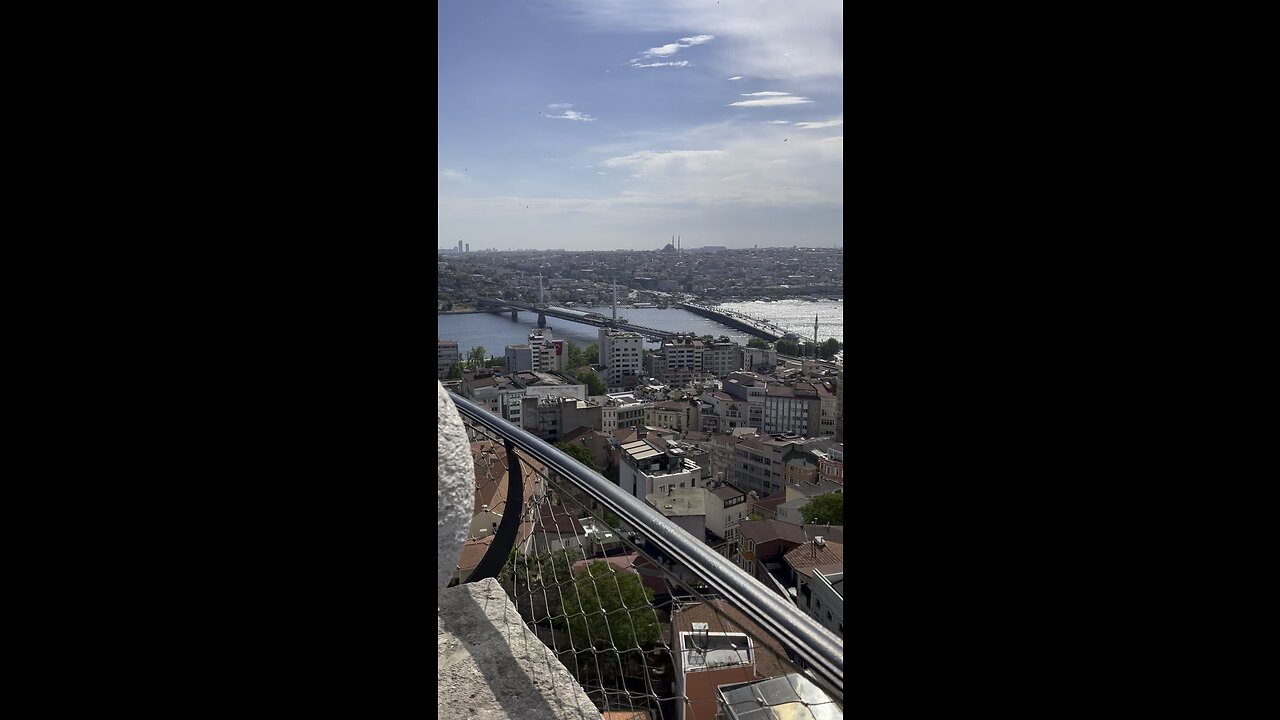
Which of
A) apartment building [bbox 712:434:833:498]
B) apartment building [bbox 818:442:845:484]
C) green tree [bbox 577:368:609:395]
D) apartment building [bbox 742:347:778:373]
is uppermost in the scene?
apartment building [bbox 742:347:778:373]

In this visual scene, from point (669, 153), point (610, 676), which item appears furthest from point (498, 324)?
point (610, 676)

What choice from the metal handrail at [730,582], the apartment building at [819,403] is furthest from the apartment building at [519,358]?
the metal handrail at [730,582]

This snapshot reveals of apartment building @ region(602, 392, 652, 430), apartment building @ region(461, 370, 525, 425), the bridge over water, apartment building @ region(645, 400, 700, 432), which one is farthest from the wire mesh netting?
the bridge over water

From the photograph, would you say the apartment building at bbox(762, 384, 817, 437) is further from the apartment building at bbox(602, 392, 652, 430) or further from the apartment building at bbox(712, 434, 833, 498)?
the apartment building at bbox(602, 392, 652, 430)

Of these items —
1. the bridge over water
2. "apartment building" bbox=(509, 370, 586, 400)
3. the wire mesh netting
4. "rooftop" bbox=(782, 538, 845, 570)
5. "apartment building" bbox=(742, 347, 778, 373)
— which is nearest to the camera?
the wire mesh netting

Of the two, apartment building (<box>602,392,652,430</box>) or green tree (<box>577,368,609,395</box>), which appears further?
green tree (<box>577,368,609,395</box>)

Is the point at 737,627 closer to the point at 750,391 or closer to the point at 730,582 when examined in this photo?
the point at 730,582

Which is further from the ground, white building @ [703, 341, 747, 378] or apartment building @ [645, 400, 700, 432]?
white building @ [703, 341, 747, 378]

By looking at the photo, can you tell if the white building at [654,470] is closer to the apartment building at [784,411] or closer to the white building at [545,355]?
the apartment building at [784,411]
